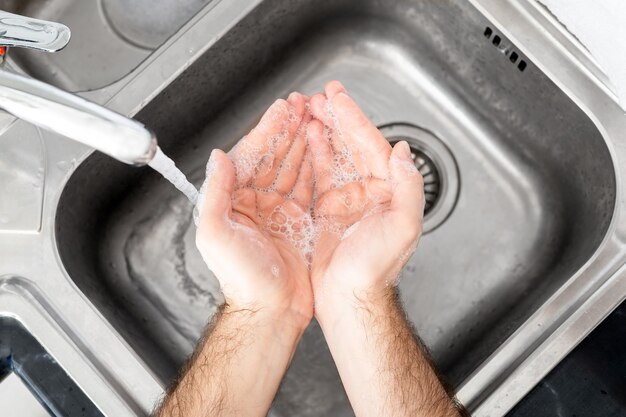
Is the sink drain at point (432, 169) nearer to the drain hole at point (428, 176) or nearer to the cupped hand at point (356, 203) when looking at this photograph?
the drain hole at point (428, 176)

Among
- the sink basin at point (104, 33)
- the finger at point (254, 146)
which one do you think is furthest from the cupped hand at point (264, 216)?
the sink basin at point (104, 33)

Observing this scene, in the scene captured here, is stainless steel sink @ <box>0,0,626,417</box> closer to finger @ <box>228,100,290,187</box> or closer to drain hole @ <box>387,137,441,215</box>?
drain hole @ <box>387,137,441,215</box>

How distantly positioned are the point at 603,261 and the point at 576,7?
1.05 ft

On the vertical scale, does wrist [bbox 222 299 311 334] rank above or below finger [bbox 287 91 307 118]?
below

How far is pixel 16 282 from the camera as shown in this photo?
0.72m

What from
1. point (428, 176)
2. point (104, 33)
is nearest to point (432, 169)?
point (428, 176)

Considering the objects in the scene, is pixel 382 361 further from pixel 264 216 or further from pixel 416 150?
pixel 416 150

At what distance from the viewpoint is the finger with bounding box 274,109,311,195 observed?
79 cm

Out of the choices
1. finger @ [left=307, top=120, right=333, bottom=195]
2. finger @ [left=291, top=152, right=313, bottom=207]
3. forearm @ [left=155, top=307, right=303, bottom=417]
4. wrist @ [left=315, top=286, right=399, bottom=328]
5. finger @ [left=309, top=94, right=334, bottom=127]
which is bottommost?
forearm @ [left=155, top=307, right=303, bottom=417]

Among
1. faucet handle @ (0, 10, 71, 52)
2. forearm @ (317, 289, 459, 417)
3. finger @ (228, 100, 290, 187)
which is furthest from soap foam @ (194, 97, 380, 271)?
faucet handle @ (0, 10, 71, 52)

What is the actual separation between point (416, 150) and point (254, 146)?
0.31 meters

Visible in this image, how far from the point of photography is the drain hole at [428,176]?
3.03 ft

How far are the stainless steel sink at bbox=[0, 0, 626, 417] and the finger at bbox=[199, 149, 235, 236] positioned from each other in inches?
6.8

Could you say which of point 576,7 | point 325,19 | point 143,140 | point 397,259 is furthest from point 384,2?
point 143,140
